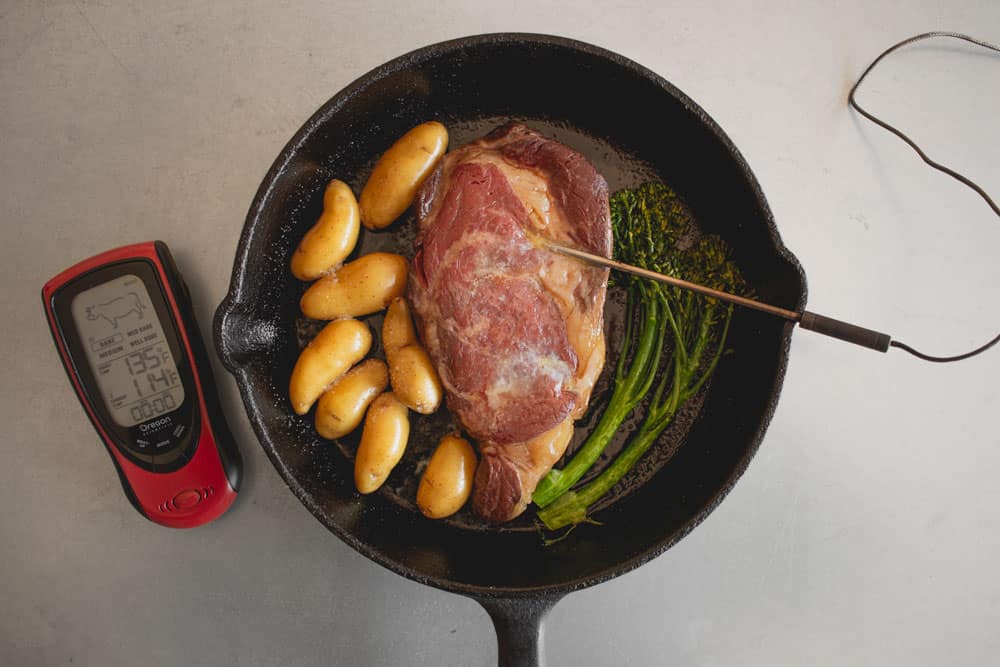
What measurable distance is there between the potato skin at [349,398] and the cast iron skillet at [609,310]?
0.26ft

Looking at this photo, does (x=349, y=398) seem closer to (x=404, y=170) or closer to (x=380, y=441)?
(x=380, y=441)

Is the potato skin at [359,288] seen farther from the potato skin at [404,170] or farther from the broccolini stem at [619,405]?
the broccolini stem at [619,405]

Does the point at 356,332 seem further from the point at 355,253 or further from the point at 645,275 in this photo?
the point at 645,275

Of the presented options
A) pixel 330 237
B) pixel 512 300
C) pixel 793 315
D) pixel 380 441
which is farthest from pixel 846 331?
pixel 330 237

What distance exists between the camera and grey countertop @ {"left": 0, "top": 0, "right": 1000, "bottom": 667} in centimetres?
157

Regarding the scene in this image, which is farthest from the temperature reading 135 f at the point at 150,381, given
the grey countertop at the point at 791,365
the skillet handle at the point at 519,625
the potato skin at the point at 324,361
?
the skillet handle at the point at 519,625

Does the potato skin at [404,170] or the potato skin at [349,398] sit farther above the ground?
the potato skin at [404,170]

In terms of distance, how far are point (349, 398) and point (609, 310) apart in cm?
59

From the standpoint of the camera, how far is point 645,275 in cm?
135

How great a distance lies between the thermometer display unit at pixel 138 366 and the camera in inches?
57.3

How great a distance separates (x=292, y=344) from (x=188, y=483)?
0.37 meters

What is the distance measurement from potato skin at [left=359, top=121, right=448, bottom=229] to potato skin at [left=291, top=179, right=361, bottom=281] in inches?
2.0

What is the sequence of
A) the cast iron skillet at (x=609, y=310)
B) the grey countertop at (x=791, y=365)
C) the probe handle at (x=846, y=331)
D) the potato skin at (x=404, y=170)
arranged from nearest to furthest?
1. the probe handle at (x=846, y=331)
2. the cast iron skillet at (x=609, y=310)
3. the potato skin at (x=404, y=170)
4. the grey countertop at (x=791, y=365)

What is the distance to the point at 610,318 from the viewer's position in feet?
4.98
